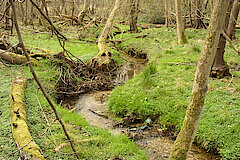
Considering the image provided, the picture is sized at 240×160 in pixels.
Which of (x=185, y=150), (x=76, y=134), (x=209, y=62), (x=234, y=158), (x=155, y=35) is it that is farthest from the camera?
(x=155, y=35)

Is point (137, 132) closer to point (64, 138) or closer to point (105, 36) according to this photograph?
point (64, 138)

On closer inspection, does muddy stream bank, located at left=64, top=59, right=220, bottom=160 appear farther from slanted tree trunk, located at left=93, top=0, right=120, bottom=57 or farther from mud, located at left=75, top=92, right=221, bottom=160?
slanted tree trunk, located at left=93, top=0, right=120, bottom=57

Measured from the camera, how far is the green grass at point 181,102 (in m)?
4.43

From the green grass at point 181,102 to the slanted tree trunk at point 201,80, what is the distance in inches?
50.4

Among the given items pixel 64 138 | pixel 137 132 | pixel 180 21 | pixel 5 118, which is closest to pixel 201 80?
pixel 64 138

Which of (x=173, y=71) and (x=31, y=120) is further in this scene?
(x=173, y=71)

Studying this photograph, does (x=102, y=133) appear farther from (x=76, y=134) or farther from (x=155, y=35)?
(x=155, y=35)

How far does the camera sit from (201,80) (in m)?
2.95

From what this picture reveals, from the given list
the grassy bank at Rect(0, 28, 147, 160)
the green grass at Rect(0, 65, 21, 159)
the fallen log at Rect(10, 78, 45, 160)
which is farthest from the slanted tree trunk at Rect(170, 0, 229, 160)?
the green grass at Rect(0, 65, 21, 159)

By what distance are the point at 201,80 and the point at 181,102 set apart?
2.77m

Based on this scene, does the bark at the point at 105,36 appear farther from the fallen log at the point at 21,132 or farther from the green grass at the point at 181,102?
the fallen log at the point at 21,132

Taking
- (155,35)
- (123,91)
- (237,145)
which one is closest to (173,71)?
(123,91)

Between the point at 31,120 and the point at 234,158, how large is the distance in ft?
12.5

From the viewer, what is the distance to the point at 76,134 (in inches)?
174
